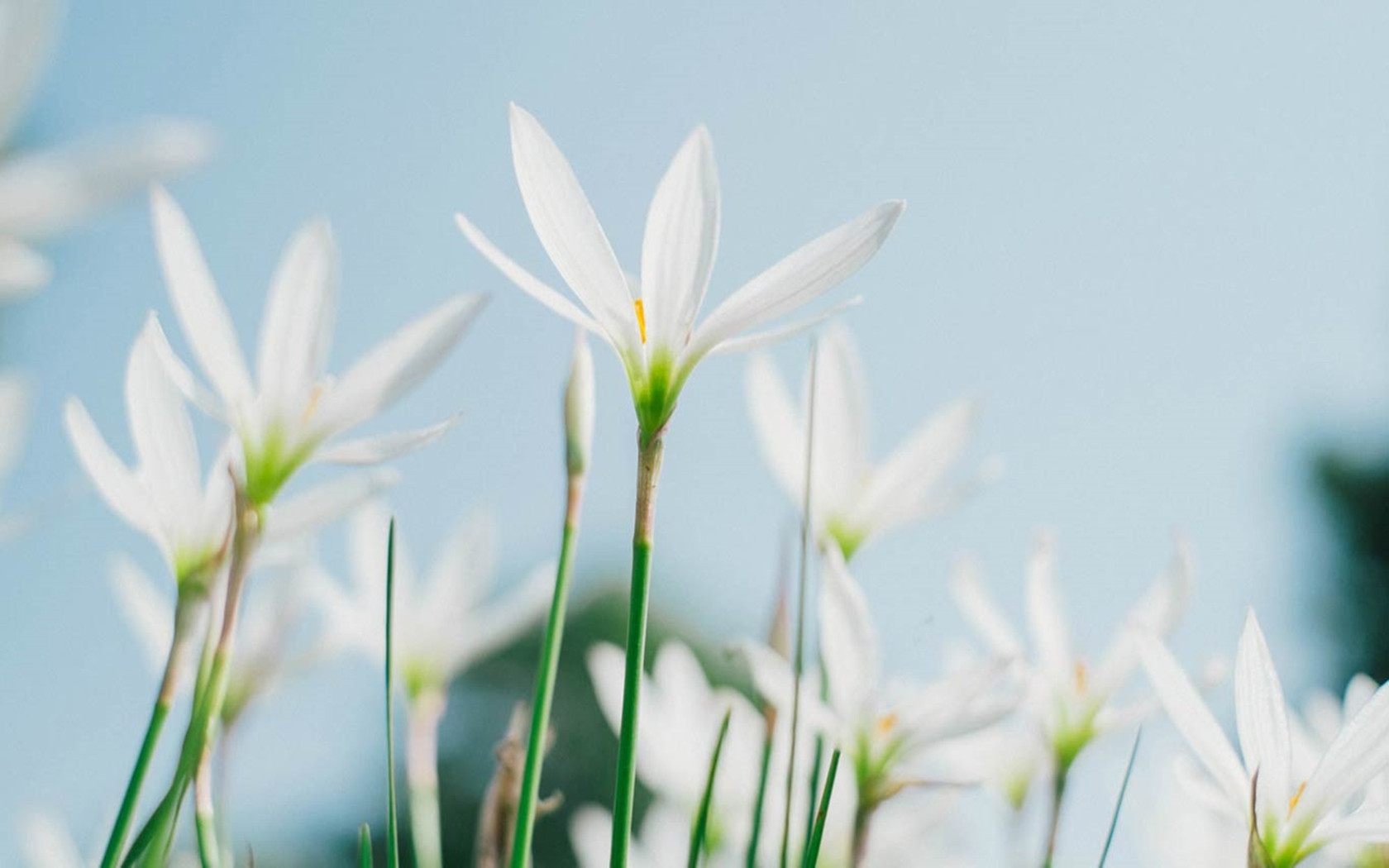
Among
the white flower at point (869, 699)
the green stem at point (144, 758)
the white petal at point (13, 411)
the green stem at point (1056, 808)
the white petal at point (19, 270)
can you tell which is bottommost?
the green stem at point (1056, 808)

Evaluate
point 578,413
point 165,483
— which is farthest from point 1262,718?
point 165,483

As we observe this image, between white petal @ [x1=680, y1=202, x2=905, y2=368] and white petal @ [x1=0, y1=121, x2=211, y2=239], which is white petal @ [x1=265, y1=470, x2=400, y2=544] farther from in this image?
white petal @ [x1=0, y1=121, x2=211, y2=239]

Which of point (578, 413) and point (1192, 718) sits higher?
point (578, 413)

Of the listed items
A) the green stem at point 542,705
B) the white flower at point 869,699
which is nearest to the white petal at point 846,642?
the white flower at point 869,699

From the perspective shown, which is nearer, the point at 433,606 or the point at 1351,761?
the point at 1351,761

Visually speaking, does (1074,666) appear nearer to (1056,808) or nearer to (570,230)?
(1056,808)

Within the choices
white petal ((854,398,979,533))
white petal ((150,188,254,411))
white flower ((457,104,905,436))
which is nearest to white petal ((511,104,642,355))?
white flower ((457,104,905,436))

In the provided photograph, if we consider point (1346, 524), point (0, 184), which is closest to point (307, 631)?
point (0, 184)

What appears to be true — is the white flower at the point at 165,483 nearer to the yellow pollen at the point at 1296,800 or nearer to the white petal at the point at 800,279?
the white petal at the point at 800,279
